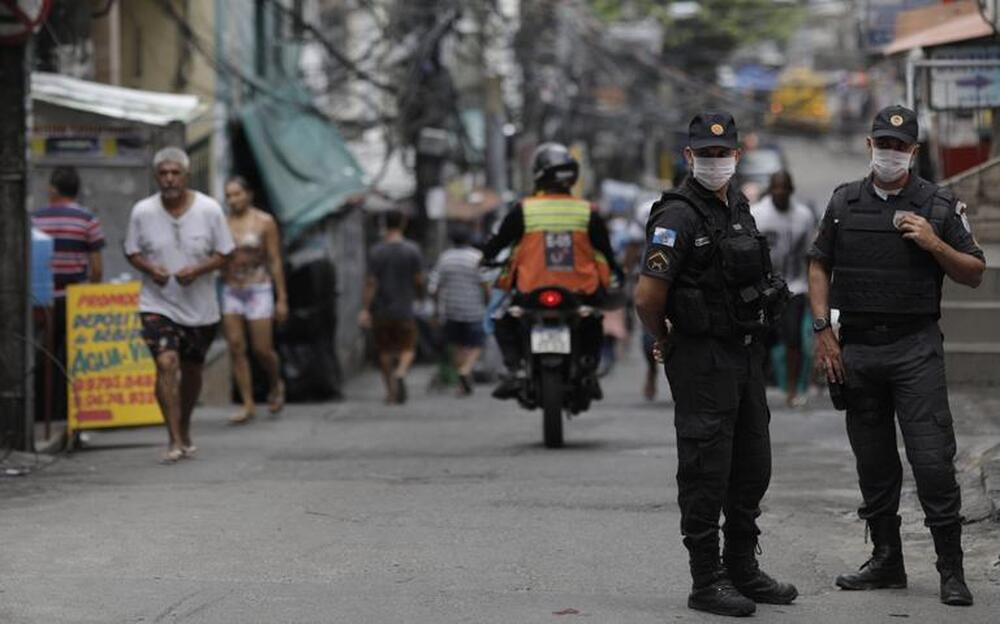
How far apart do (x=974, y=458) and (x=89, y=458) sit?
18.6 ft

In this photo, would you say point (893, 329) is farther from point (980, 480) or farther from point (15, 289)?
point (15, 289)

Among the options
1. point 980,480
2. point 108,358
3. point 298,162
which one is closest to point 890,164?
point 980,480

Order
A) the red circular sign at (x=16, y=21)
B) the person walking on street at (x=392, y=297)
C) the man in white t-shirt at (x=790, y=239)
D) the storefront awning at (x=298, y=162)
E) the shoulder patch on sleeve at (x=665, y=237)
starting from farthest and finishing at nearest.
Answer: the storefront awning at (x=298, y=162)
the person walking on street at (x=392, y=297)
the man in white t-shirt at (x=790, y=239)
the red circular sign at (x=16, y=21)
the shoulder patch on sleeve at (x=665, y=237)

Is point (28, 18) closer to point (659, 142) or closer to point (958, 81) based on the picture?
point (958, 81)

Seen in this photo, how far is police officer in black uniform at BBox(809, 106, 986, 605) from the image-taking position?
7320 mm

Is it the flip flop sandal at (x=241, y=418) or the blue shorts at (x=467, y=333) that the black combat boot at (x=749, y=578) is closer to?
the flip flop sandal at (x=241, y=418)

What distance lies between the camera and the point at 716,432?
7.07 meters

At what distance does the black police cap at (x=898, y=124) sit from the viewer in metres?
7.35

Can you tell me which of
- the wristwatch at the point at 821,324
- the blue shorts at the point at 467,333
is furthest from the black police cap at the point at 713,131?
the blue shorts at the point at 467,333

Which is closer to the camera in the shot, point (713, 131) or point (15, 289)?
point (713, 131)

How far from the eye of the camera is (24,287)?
11.6 metres

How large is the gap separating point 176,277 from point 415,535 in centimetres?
386

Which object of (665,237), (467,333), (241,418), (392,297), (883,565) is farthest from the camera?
(467,333)

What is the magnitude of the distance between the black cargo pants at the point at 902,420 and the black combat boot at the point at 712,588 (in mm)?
843
